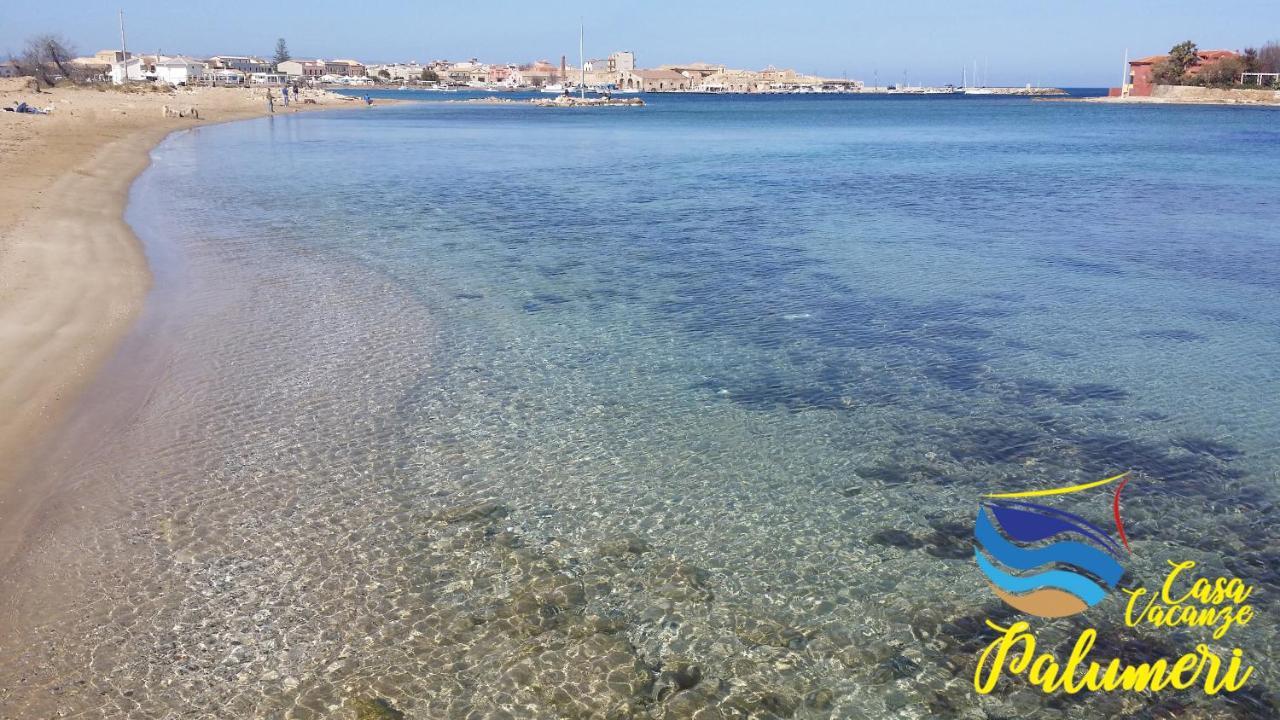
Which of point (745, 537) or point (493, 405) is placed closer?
point (745, 537)

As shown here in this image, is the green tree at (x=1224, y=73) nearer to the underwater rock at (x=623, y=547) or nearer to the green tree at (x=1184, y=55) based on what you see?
the green tree at (x=1184, y=55)

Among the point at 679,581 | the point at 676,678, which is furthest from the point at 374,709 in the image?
the point at 679,581

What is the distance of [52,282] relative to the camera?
1523 centimetres

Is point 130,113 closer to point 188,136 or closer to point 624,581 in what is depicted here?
point 188,136

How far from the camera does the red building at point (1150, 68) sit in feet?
466

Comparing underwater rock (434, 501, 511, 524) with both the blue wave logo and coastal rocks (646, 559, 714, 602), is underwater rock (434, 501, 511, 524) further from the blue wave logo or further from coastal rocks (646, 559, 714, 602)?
the blue wave logo

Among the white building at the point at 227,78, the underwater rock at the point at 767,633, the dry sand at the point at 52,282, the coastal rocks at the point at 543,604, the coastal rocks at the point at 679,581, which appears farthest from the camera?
the white building at the point at 227,78

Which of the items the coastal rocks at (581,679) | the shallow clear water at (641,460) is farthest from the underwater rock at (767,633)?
the coastal rocks at (581,679)

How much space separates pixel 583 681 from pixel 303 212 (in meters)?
23.3

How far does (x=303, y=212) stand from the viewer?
26.0 metres

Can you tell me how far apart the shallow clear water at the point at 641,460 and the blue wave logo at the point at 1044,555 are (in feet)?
0.62

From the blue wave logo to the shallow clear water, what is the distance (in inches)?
7.4

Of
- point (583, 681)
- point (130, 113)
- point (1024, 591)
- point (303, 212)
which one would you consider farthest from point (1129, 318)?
point (130, 113)

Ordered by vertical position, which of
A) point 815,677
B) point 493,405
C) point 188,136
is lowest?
point 815,677
